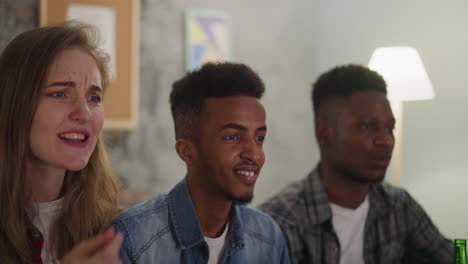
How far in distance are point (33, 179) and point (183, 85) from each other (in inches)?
16.7

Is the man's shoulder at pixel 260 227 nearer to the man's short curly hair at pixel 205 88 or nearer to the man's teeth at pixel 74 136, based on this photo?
the man's short curly hair at pixel 205 88

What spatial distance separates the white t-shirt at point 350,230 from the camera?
1.72 m

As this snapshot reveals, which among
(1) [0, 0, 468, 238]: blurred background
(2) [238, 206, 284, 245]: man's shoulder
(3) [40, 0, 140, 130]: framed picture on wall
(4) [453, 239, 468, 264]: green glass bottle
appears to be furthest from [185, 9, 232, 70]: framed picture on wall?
(4) [453, 239, 468, 264]: green glass bottle

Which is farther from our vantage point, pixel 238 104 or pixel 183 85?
pixel 183 85

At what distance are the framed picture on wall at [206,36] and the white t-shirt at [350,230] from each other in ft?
6.57

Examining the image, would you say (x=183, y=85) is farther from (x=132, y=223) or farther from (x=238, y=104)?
(x=132, y=223)

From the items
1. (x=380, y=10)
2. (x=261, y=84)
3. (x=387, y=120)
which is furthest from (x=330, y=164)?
(x=380, y=10)

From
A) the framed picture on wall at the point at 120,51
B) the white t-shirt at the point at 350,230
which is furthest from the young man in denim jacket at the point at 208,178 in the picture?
the framed picture on wall at the point at 120,51

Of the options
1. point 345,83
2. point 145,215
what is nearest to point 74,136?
point 145,215

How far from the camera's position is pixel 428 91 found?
2.47 metres

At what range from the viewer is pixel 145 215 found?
51.9 inches

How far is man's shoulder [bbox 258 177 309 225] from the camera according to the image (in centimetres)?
169

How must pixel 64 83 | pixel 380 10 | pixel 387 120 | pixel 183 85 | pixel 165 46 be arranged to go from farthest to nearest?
1. pixel 165 46
2. pixel 380 10
3. pixel 387 120
4. pixel 183 85
5. pixel 64 83

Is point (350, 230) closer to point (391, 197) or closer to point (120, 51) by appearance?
point (391, 197)
